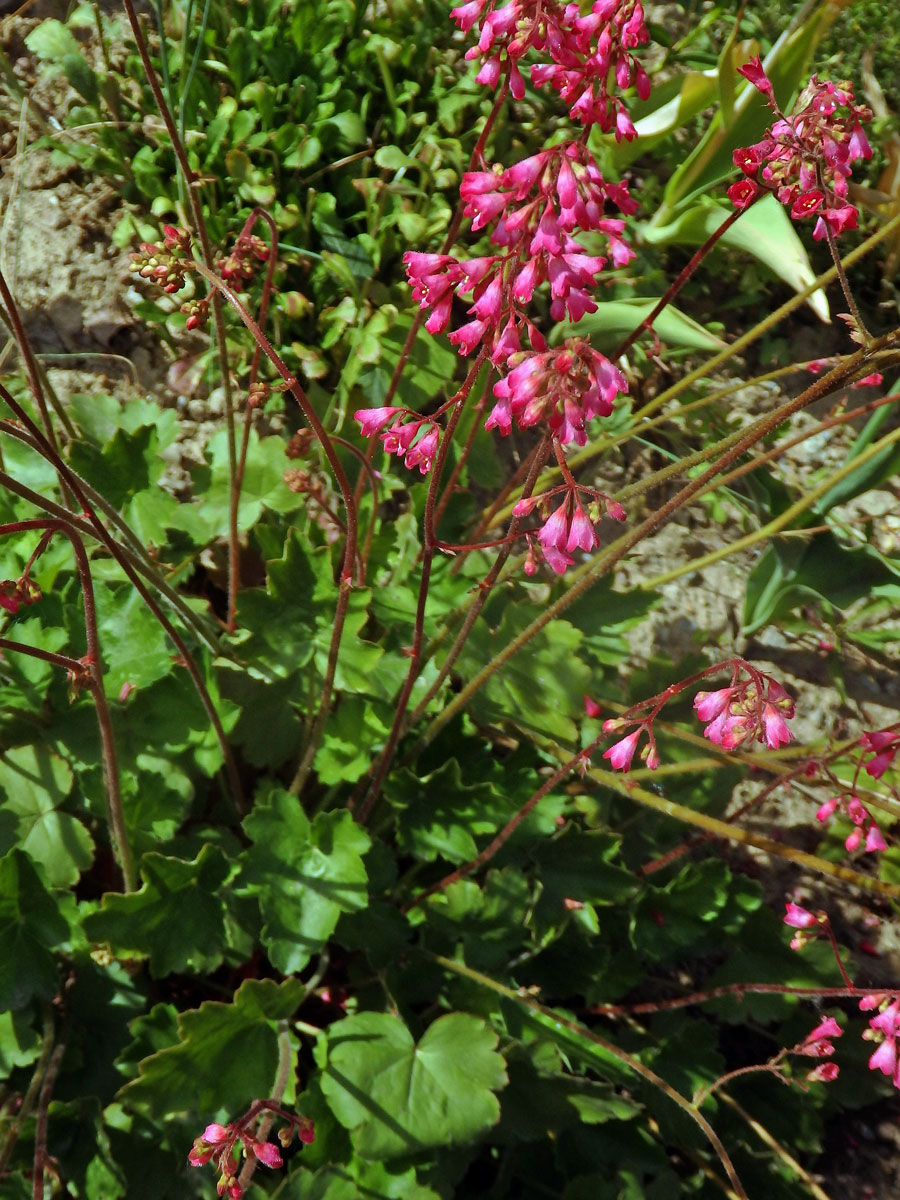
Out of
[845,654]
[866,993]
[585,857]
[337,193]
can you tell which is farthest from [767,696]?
[337,193]

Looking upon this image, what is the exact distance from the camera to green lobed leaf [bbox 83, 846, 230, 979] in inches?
64.7

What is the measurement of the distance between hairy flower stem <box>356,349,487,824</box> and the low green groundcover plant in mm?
10

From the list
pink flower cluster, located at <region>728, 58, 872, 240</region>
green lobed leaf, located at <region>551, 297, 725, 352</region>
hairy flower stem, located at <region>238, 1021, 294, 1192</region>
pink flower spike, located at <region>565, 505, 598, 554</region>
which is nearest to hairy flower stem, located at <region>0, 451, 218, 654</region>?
pink flower spike, located at <region>565, 505, 598, 554</region>

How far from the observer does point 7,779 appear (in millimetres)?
1759

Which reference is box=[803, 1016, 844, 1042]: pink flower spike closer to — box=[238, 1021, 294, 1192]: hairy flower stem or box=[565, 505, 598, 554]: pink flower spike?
box=[238, 1021, 294, 1192]: hairy flower stem

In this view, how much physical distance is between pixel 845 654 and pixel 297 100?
217cm

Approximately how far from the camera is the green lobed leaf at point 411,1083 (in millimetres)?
1615

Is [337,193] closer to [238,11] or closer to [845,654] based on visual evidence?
[238,11]

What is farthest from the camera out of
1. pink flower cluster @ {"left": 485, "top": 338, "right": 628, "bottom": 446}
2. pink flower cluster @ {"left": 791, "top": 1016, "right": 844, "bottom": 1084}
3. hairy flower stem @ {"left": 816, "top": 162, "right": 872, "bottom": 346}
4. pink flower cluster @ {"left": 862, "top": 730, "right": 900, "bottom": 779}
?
pink flower cluster @ {"left": 791, "top": 1016, "right": 844, "bottom": 1084}

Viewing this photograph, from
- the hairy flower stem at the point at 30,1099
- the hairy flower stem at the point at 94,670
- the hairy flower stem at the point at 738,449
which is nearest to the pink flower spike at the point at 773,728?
the hairy flower stem at the point at 738,449

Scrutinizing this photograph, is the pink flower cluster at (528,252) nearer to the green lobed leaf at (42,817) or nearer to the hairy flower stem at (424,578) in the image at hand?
the hairy flower stem at (424,578)

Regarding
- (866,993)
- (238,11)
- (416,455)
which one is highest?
(238,11)

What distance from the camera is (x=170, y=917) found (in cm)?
170

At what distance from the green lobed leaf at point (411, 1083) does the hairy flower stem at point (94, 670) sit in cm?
50
